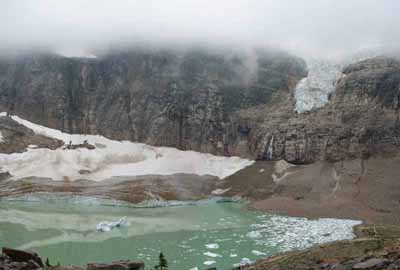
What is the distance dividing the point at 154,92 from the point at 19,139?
97.1ft

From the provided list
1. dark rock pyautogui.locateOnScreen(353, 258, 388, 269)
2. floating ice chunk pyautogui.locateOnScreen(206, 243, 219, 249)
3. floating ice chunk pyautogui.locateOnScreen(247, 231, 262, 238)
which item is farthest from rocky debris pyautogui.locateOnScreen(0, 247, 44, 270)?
floating ice chunk pyautogui.locateOnScreen(247, 231, 262, 238)

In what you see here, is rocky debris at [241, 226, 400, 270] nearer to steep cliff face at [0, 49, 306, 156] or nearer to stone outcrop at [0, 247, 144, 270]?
stone outcrop at [0, 247, 144, 270]

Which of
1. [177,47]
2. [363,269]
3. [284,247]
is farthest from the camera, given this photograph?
[177,47]

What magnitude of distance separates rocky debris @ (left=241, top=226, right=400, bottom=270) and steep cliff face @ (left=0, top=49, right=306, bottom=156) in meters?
68.0

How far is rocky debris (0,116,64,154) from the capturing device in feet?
346

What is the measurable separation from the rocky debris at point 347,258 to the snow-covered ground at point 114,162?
60313 mm

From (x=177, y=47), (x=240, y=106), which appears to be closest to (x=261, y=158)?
(x=240, y=106)

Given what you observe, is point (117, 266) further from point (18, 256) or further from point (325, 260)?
point (325, 260)

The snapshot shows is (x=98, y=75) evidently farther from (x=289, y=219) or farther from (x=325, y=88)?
(x=289, y=219)

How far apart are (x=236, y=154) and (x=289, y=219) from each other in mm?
41883

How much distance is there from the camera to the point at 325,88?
340 feet

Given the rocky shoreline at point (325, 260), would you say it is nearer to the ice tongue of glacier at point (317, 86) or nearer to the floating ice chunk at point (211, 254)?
the floating ice chunk at point (211, 254)

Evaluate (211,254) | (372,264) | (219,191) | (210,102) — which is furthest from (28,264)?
(210,102)

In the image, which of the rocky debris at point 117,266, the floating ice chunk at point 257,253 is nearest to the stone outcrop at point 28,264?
the rocky debris at point 117,266
